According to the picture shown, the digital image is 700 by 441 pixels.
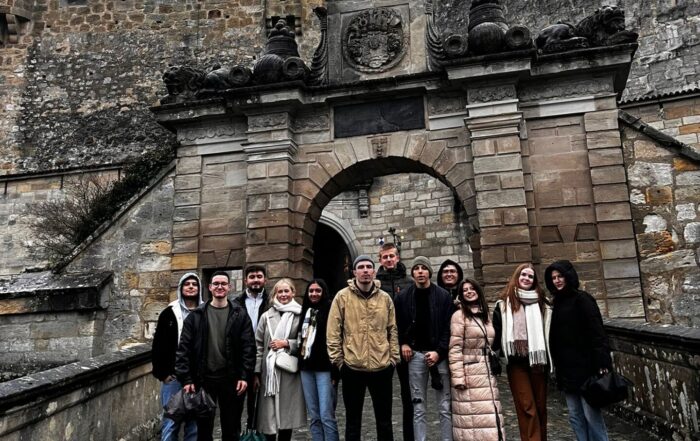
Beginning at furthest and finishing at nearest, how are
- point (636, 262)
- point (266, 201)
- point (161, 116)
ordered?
→ 1. point (161, 116)
2. point (266, 201)
3. point (636, 262)

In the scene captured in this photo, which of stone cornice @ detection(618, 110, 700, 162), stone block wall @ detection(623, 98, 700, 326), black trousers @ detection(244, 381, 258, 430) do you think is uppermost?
stone cornice @ detection(618, 110, 700, 162)

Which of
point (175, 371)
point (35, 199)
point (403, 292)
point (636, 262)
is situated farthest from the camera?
point (35, 199)

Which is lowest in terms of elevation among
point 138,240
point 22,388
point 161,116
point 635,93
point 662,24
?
point 22,388

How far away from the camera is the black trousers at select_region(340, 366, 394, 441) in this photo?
4117 millimetres

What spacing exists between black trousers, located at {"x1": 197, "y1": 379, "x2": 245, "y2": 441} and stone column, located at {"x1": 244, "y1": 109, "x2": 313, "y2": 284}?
376 cm

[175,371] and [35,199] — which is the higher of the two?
[35,199]

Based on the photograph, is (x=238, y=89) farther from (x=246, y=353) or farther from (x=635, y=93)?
(x=635, y=93)

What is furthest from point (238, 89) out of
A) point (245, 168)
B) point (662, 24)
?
point (662, 24)

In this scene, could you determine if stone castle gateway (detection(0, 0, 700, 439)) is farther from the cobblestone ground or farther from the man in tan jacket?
the man in tan jacket

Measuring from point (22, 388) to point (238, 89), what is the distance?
5.69 meters

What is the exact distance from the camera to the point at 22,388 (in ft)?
11.6

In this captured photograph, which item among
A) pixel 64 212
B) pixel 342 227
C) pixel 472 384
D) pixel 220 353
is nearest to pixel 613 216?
pixel 472 384

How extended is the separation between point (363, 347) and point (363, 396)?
1.27 feet

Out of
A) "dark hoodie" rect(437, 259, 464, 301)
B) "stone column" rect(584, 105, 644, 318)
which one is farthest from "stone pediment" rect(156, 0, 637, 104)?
"dark hoodie" rect(437, 259, 464, 301)
